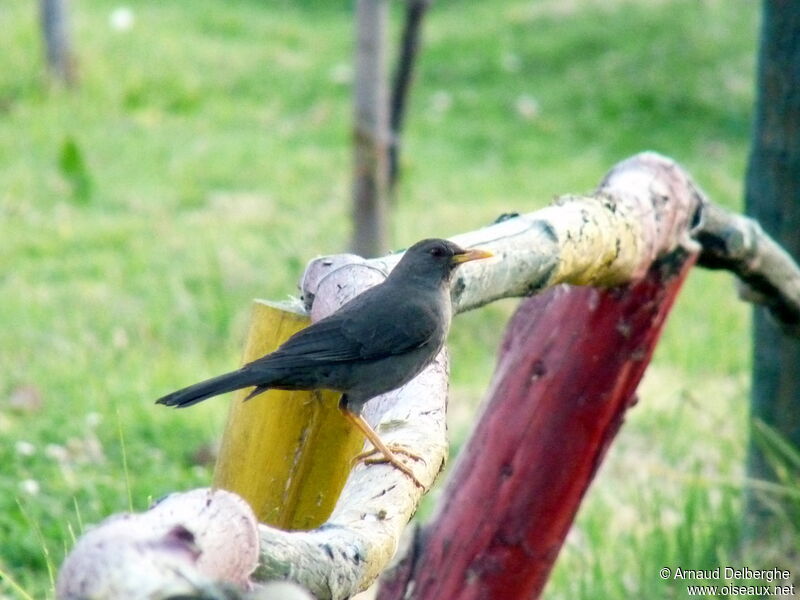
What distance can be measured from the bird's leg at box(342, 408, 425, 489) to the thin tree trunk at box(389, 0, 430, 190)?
4873mm

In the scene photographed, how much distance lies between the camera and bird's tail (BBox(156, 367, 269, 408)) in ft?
7.77

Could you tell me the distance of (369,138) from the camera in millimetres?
6230

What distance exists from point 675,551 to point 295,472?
6.40 feet

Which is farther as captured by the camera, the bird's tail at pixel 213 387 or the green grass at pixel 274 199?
the green grass at pixel 274 199

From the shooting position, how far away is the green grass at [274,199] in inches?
174

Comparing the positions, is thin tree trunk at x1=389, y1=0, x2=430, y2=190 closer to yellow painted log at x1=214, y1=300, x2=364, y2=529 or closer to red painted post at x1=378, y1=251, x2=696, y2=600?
red painted post at x1=378, y1=251, x2=696, y2=600

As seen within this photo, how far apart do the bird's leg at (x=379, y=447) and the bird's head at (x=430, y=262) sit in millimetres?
424

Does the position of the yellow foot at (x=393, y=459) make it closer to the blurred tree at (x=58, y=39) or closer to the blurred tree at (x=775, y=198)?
the blurred tree at (x=775, y=198)

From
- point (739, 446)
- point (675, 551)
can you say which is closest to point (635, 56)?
point (739, 446)

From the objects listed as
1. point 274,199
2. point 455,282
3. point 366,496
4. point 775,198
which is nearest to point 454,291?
point 455,282

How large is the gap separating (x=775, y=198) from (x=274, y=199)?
5.26 metres

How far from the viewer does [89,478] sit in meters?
4.31

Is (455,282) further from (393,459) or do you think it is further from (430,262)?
(393,459)

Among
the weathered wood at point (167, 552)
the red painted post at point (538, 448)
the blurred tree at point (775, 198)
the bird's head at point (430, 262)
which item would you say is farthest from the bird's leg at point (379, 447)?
the blurred tree at point (775, 198)
